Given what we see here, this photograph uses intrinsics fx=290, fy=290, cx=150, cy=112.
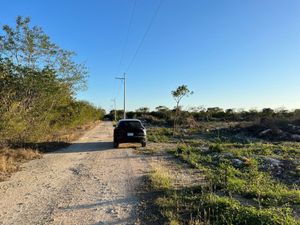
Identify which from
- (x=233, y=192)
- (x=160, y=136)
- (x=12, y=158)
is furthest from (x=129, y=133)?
(x=233, y=192)

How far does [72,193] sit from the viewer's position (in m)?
7.14

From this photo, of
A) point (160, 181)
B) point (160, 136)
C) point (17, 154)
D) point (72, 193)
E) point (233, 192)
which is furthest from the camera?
point (160, 136)

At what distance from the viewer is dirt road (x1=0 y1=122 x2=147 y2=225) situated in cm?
549

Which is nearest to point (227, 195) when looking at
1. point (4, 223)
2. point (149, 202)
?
point (149, 202)

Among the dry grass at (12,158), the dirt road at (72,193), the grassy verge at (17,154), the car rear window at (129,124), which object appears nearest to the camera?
the dirt road at (72,193)

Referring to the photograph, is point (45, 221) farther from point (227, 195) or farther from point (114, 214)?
point (227, 195)

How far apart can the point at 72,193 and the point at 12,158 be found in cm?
605

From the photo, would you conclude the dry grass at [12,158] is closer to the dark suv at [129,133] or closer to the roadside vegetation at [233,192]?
the dark suv at [129,133]

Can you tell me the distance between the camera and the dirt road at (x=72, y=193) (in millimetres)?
5492

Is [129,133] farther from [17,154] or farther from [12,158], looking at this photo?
[12,158]

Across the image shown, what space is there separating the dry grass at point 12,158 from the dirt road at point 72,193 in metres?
0.40

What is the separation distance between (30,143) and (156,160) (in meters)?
7.64

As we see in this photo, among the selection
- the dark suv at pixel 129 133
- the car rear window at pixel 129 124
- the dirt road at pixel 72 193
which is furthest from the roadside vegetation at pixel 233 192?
the car rear window at pixel 129 124

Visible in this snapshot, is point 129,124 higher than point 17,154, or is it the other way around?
point 129,124
